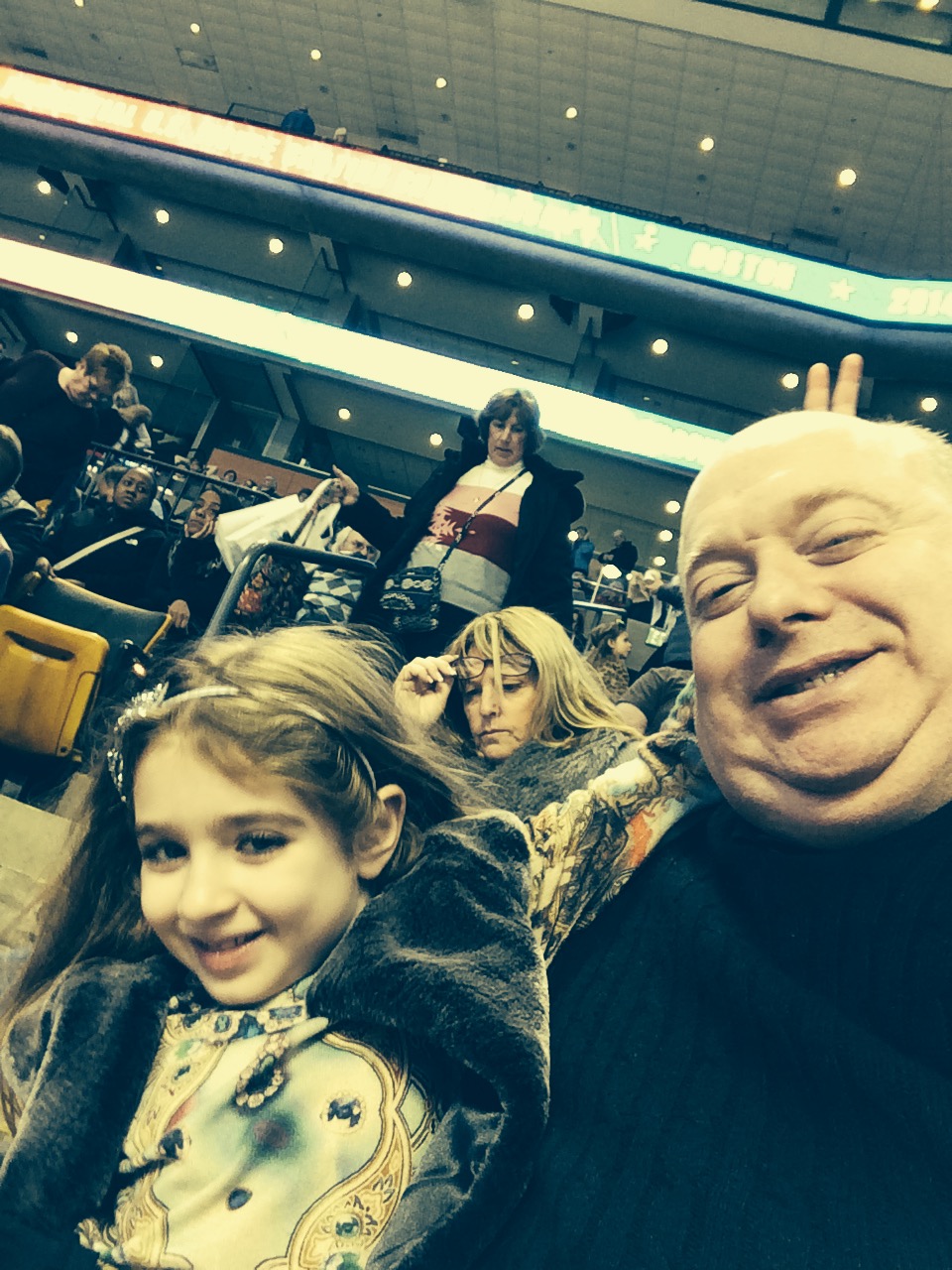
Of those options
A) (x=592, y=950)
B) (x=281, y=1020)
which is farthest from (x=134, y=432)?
(x=592, y=950)

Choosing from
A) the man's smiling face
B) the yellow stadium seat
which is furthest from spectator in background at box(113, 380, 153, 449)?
the man's smiling face

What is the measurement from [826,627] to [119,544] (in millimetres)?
4220

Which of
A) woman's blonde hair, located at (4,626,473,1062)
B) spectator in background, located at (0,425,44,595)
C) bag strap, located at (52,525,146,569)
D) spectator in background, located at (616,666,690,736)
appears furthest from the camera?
bag strap, located at (52,525,146,569)

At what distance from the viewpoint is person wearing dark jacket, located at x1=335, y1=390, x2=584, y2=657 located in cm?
246

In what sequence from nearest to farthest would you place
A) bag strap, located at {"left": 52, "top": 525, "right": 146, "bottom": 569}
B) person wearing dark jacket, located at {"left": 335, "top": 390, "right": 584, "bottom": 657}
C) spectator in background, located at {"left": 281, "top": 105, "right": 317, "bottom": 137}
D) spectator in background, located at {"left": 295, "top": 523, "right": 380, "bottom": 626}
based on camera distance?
1. person wearing dark jacket, located at {"left": 335, "top": 390, "right": 584, "bottom": 657}
2. spectator in background, located at {"left": 295, "top": 523, "right": 380, "bottom": 626}
3. bag strap, located at {"left": 52, "top": 525, "right": 146, "bottom": 569}
4. spectator in background, located at {"left": 281, "top": 105, "right": 317, "bottom": 137}

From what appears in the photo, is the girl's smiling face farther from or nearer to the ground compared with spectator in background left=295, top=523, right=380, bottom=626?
nearer to the ground

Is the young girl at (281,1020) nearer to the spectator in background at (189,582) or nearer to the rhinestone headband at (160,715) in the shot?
the rhinestone headband at (160,715)

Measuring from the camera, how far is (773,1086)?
2.73 ft

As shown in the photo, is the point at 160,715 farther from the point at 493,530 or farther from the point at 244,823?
the point at 493,530

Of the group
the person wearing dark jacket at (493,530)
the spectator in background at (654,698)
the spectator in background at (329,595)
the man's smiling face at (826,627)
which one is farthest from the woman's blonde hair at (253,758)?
the spectator in background at (329,595)

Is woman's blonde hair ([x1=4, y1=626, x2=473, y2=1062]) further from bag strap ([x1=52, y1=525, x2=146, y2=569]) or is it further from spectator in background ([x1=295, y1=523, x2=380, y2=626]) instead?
bag strap ([x1=52, y1=525, x2=146, y2=569])

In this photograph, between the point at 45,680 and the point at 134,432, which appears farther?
the point at 134,432

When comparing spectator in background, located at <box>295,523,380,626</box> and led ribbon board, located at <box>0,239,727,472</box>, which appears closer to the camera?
spectator in background, located at <box>295,523,380,626</box>

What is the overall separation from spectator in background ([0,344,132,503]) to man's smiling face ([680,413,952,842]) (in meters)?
3.89
